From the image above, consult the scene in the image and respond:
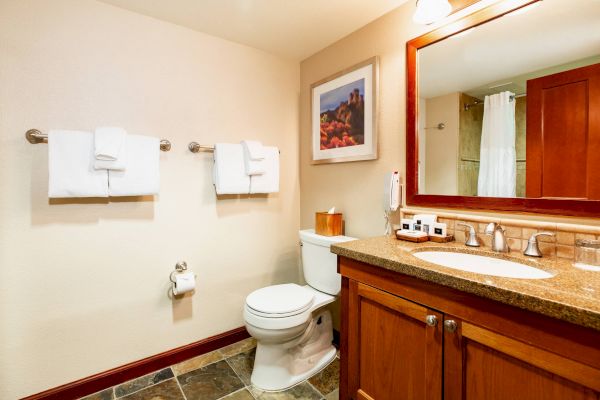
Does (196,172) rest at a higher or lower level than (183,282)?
higher

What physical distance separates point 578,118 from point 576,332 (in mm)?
803

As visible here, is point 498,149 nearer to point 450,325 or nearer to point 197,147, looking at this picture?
point 450,325

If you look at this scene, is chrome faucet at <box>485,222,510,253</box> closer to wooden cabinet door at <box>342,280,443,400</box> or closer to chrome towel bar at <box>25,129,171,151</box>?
wooden cabinet door at <box>342,280,443,400</box>

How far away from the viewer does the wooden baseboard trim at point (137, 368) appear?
1.51m

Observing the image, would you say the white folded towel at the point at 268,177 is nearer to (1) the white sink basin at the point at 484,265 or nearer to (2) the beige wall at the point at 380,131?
(2) the beige wall at the point at 380,131

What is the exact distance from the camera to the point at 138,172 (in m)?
1.58

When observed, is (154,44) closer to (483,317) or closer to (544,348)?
(483,317)

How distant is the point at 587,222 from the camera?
1.05 m

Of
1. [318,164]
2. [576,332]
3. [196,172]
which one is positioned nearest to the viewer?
[576,332]

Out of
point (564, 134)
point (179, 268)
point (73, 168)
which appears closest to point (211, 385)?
point (179, 268)

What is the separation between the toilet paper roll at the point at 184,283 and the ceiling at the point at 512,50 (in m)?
1.68

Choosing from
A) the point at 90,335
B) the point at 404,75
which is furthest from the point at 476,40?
the point at 90,335

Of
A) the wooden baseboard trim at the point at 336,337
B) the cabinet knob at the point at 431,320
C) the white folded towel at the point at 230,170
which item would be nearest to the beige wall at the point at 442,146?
the cabinet knob at the point at 431,320

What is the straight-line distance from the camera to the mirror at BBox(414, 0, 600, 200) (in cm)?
105
